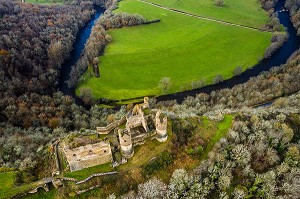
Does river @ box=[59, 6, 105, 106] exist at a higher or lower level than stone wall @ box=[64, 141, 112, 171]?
lower

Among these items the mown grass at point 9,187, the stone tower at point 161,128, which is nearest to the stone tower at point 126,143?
the stone tower at point 161,128

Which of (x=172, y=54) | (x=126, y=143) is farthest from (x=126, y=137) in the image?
(x=172, y=54)

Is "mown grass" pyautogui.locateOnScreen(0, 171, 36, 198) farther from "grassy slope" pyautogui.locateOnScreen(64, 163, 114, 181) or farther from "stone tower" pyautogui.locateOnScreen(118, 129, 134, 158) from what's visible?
"stone tower" pyautogui.locateOnScreen(118, 129, 134, 158)

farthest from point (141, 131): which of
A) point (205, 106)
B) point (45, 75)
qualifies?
point (45, 75)

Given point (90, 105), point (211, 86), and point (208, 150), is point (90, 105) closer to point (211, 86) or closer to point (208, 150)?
point (211, 86)

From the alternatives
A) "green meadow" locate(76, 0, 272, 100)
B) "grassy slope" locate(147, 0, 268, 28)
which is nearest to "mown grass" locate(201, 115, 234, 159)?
"green meadow" locate(76, 0, 272, 100)

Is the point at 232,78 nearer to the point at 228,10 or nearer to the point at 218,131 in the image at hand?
the point at 218,131
